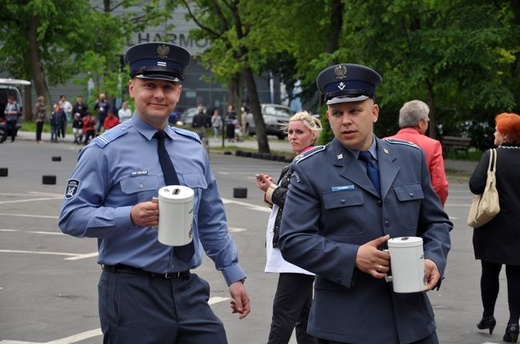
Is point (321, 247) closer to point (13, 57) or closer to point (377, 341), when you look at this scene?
point (377, 341)

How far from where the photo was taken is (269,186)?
27.3 feet

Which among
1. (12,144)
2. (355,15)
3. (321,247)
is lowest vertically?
(12,144)

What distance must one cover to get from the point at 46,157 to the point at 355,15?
379 inches

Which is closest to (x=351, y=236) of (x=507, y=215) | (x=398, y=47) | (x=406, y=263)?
(x=406, y=263)

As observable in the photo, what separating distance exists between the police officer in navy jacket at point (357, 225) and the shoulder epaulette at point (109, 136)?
0.84 meters

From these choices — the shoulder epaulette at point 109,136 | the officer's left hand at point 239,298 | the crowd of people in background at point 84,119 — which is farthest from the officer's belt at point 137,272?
the crowd of people in background at point 84,119

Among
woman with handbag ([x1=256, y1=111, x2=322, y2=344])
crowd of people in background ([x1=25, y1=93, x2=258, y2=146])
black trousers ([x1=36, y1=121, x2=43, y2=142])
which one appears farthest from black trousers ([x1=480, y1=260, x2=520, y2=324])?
black trousers ([x1=36, y1=121, x2=43, y2=142])

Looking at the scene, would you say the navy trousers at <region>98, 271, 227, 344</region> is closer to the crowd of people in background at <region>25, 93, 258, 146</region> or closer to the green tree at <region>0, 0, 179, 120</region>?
the crowd of people in background at <region>25, 93, 258, 146</region>

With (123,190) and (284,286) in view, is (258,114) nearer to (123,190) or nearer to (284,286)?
(284,286)

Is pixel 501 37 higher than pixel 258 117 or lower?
higher

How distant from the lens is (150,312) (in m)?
5.33

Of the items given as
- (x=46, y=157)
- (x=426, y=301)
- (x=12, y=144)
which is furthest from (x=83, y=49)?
(x=426, y=301)

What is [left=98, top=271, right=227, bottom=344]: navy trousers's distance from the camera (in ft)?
17.5

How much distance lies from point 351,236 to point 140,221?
887mm
